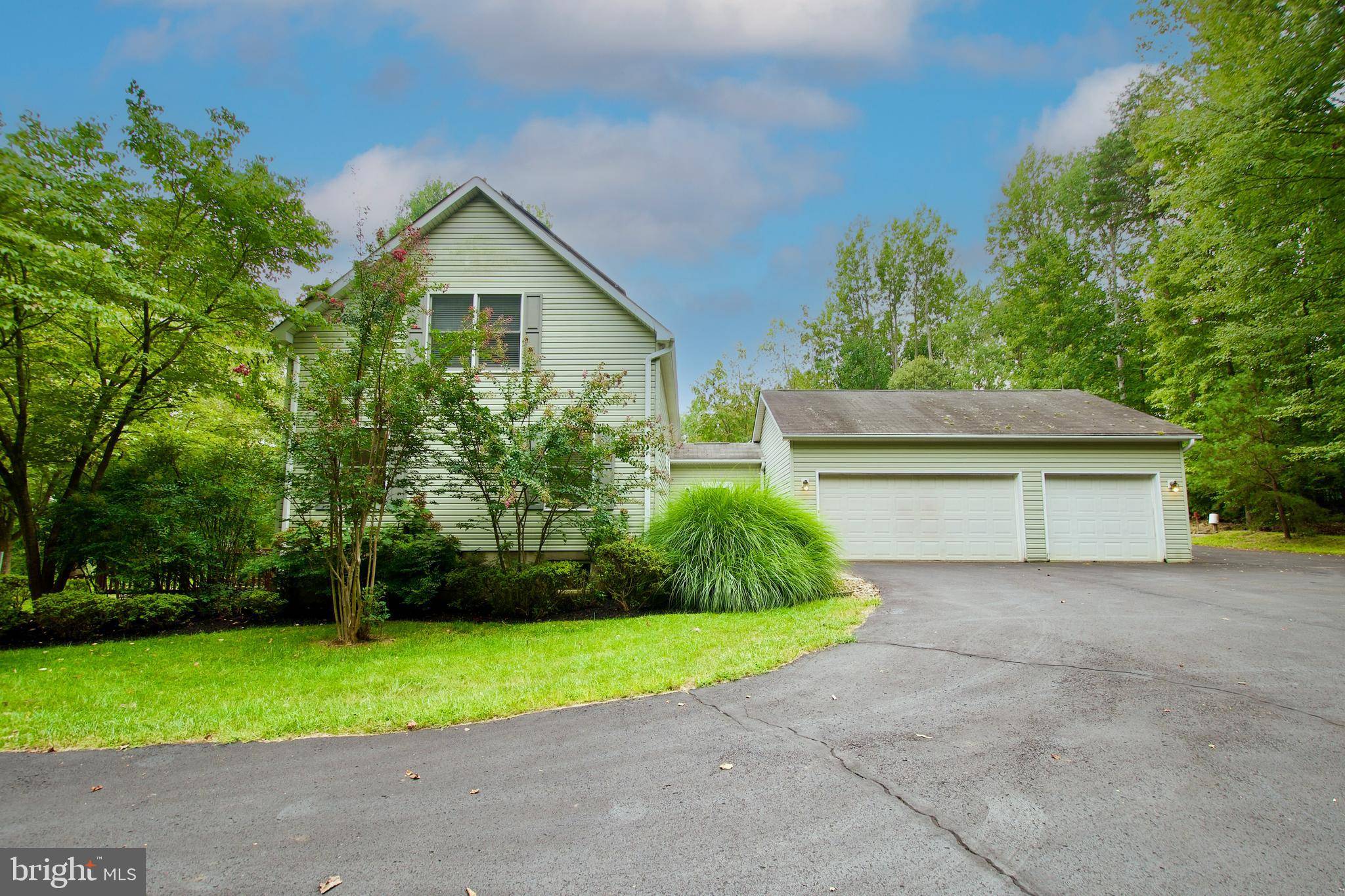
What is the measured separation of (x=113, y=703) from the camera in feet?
15.4

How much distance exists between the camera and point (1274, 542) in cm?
1892

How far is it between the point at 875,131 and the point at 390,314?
14.3m

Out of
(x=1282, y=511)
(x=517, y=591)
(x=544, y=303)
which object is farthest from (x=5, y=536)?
(x=1282, y=511)

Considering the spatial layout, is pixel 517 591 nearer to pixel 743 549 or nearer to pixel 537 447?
pixel 537 447

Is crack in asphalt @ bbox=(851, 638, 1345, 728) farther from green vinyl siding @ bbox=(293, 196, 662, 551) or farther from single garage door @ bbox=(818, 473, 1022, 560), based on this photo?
single garage door @ bbox=(818, 473, 1022, 560)

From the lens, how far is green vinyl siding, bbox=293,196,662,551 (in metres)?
11.4

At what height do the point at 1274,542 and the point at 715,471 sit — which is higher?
the point at 715,471

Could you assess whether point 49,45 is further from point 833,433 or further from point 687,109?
point 833,433

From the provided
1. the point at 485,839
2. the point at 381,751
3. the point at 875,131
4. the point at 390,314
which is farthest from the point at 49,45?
the point at 875,131

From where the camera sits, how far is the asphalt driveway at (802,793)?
223cm

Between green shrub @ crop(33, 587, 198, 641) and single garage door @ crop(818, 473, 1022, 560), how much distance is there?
39.2ft

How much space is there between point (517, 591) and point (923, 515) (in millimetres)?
9670

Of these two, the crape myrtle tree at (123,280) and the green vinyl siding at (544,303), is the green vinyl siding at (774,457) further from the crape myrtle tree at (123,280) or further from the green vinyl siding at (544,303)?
the crape myrtle tree at (123,280)

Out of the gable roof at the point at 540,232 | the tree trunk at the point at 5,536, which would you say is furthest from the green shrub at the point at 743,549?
the tree trunk at the point at 5,536
